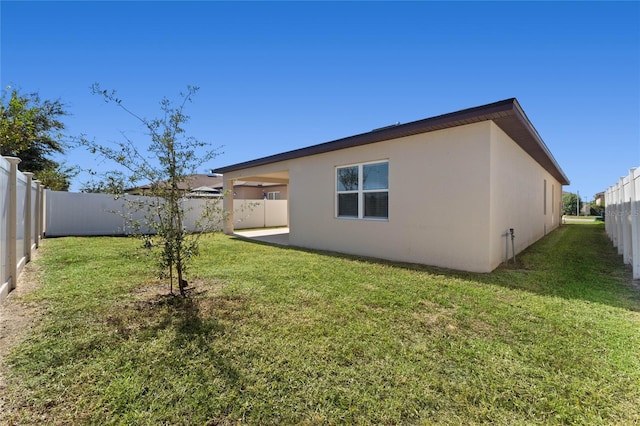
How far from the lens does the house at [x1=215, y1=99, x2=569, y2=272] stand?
6.09 metres

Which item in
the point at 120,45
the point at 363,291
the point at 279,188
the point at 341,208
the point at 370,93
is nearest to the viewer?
the point at 363,291

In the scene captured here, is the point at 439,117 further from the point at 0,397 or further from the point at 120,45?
the point at 120,45

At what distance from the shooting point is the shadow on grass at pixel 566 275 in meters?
4.69

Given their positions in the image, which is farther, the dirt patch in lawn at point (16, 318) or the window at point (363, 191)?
the window at point (363, 191)

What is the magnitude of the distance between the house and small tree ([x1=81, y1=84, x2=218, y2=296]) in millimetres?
4606

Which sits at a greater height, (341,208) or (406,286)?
(341,208)

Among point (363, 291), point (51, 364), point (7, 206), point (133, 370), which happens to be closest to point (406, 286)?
point (363, 291)

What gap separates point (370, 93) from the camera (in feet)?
35.4

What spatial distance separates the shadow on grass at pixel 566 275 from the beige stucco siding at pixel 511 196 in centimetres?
52

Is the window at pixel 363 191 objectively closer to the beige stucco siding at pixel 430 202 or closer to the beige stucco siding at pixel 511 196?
the beige stucco siding at pixel 430 202

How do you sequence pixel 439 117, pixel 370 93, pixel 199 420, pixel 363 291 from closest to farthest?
pixel 199 420 → pixel 363 291 → pixel 439 117 → pixel 370 93

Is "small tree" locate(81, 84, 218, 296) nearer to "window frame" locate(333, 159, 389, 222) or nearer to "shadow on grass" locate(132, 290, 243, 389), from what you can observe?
"shadow on grass" locate(132, 290, 243, 389)

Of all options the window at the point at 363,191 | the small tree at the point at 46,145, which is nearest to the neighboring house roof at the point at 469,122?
the window at the point at 363,191

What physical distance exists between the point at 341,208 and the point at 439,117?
372 centimetres
